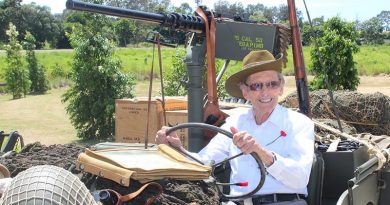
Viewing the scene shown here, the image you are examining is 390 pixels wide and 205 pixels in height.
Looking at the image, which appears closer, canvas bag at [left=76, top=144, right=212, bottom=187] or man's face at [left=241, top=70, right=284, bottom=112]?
canvas bag at [left=76, top=144, right=212, bottom=187]

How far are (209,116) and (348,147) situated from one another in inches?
66.8

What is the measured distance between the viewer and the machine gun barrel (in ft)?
14.9

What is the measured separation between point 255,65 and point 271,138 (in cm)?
45

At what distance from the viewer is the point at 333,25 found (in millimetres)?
14945

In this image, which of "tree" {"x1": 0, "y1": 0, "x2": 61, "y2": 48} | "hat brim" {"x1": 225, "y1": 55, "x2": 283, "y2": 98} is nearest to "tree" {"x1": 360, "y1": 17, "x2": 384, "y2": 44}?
"tree" {"x1": 0, "y1": 0, "x2": 61, "y2": 48}

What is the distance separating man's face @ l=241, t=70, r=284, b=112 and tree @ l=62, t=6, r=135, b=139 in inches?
316

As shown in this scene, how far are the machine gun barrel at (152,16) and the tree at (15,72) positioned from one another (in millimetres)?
15895

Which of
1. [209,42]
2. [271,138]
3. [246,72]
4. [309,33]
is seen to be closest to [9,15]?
[309,33]

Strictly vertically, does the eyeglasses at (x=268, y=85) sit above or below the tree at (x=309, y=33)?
below

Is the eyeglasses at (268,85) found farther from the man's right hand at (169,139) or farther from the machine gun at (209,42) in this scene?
the machine gun at (209,42)

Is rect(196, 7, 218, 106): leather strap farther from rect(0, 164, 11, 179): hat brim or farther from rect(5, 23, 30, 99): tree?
rect(5, 23, 30, 99): tree

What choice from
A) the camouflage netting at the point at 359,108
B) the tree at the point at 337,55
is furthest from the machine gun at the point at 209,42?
the tree at the point at 337,55

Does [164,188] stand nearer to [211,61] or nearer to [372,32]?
[211,61]

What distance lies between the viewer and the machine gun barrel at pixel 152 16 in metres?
4.54
